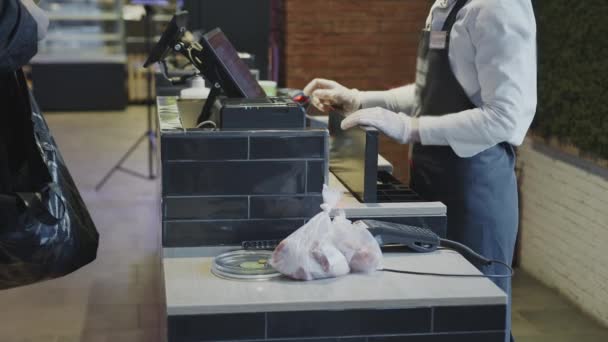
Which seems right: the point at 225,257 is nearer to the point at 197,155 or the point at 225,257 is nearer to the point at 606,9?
the point at 197,155

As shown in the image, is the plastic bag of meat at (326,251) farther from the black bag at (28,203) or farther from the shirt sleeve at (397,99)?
the shirt sleeve at (397,99)

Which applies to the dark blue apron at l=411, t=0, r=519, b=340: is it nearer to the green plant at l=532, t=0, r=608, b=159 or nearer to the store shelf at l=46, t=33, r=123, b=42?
the green plant at l=532, t=0, r=608, b=159

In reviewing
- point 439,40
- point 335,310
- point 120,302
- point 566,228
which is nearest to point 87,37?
point 120,302

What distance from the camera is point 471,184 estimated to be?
7.66ft

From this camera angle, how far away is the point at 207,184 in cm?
194

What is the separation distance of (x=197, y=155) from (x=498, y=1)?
2.76 ft

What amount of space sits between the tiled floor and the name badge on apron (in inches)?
75.1

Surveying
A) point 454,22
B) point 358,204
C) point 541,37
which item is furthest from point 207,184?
point 541,37

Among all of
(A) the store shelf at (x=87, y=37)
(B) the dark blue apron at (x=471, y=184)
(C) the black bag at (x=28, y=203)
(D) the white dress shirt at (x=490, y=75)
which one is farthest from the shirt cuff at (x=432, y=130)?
(A) the store shelf at (x=87, y=37)

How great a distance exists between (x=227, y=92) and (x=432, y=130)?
21.3 inches

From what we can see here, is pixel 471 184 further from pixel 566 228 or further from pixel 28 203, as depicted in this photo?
pixel 566 228

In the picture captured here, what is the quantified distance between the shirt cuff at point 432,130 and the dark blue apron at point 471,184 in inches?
5.1

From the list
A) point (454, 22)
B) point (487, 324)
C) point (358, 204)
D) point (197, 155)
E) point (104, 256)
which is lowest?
point (104, 256)

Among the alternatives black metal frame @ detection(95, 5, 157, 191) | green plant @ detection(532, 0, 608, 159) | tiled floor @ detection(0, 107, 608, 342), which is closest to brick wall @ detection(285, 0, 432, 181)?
green plant @ detection(532, 0, 608, 159)
